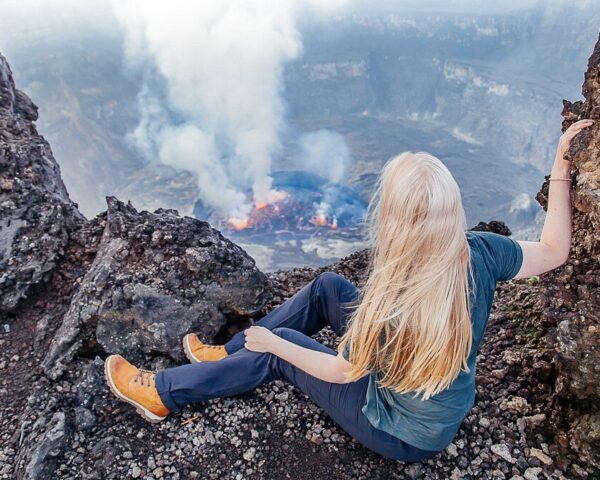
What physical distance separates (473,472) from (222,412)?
1.85m

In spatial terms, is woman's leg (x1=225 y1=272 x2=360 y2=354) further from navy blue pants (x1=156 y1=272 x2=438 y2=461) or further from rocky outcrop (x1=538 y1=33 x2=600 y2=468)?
rocky outcrop (x1=538 y1=33 x2=600 y2=468)

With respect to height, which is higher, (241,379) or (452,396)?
(452,396)

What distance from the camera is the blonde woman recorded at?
217 cm

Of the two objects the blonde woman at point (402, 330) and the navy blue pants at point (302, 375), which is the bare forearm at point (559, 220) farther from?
the navy blue pants at point (302, 375)

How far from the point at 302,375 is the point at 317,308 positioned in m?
0.66

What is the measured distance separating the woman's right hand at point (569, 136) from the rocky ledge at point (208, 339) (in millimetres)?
59

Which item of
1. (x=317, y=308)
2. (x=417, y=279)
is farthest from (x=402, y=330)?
(x=317, y=308)

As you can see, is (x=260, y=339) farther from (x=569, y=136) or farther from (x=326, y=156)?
(x=326, y=156)

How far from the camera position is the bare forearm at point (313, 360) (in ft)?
8.77

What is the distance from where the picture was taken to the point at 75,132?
77.6m

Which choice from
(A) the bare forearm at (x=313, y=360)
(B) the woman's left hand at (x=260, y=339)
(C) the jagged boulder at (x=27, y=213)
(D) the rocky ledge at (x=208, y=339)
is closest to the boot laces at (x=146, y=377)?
(D) the rocky ledge at (x=208, y=339)

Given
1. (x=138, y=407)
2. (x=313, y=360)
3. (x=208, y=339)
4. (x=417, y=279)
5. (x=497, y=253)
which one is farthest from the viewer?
(x=208, y=339)

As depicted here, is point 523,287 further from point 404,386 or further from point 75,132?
point 75,132

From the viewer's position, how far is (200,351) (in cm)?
390
